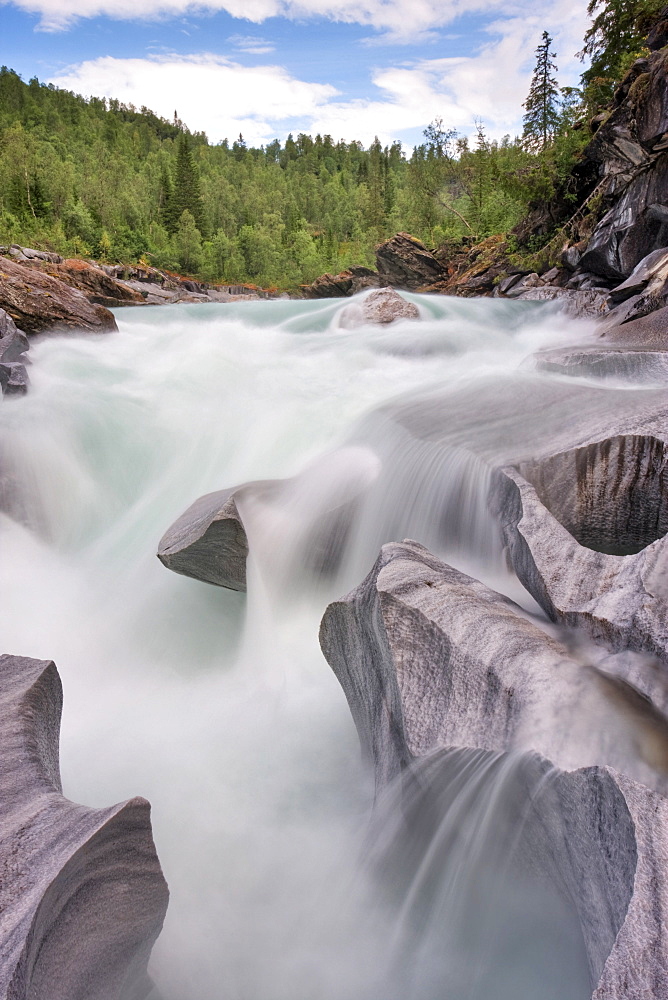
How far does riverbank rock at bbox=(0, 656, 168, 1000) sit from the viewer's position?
1.29 m

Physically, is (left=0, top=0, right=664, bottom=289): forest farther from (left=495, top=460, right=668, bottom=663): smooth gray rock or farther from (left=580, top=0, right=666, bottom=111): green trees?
(left=495, top=460, right=668, bottom=663): smooth gray rock

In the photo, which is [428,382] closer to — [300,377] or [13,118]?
[300,377]

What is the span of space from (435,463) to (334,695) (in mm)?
1787

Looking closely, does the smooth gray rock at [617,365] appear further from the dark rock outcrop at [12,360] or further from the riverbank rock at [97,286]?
the riverbank rock at [97,286]

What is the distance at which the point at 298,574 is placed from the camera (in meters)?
3.88

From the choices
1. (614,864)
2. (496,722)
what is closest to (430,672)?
(496,722)

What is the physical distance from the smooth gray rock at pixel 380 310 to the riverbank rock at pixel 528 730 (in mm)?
10610

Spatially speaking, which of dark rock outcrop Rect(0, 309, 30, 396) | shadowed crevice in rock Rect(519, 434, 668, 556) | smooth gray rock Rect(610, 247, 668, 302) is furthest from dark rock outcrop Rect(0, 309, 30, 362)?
smooth gray rock Rect(610, 247, 668, 302)

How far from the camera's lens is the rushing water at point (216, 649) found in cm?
202

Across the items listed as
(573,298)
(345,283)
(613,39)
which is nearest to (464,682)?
(573,298)

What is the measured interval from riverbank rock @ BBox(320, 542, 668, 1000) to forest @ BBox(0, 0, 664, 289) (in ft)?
57.5

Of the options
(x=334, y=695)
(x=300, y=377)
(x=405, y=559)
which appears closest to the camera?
(x=405, y=559)

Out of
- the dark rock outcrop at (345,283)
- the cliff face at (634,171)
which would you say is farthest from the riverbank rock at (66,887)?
the dark rock outcrop at (345,283)

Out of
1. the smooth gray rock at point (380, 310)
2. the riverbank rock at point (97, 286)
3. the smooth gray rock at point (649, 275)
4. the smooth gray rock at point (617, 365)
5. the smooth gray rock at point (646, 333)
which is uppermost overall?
the riverbank rock at point (97, 286)
